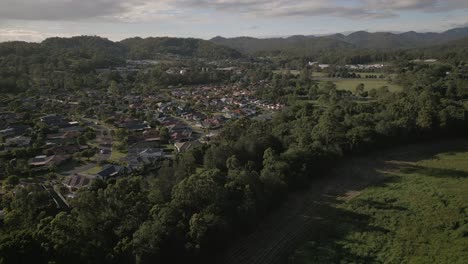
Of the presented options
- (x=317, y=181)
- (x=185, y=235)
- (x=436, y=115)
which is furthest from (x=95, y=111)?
(x=436, y=115)

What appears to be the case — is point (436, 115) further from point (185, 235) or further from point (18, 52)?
point (18, 52)

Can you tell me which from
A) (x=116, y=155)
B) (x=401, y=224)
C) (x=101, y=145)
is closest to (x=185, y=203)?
(x=401, y=224)

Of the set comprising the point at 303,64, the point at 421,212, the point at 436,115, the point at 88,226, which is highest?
the point at 303,64

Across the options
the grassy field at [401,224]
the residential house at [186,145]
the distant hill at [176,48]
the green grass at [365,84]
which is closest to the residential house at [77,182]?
the residential house at [186,145]

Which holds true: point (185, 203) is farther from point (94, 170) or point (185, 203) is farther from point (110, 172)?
point (94, 170)

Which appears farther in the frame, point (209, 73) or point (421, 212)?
point (209, 73)

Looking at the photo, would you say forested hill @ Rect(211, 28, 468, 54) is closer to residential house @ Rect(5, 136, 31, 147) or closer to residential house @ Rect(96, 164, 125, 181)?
residential house @ Rect(5, 136, 31, 147)
